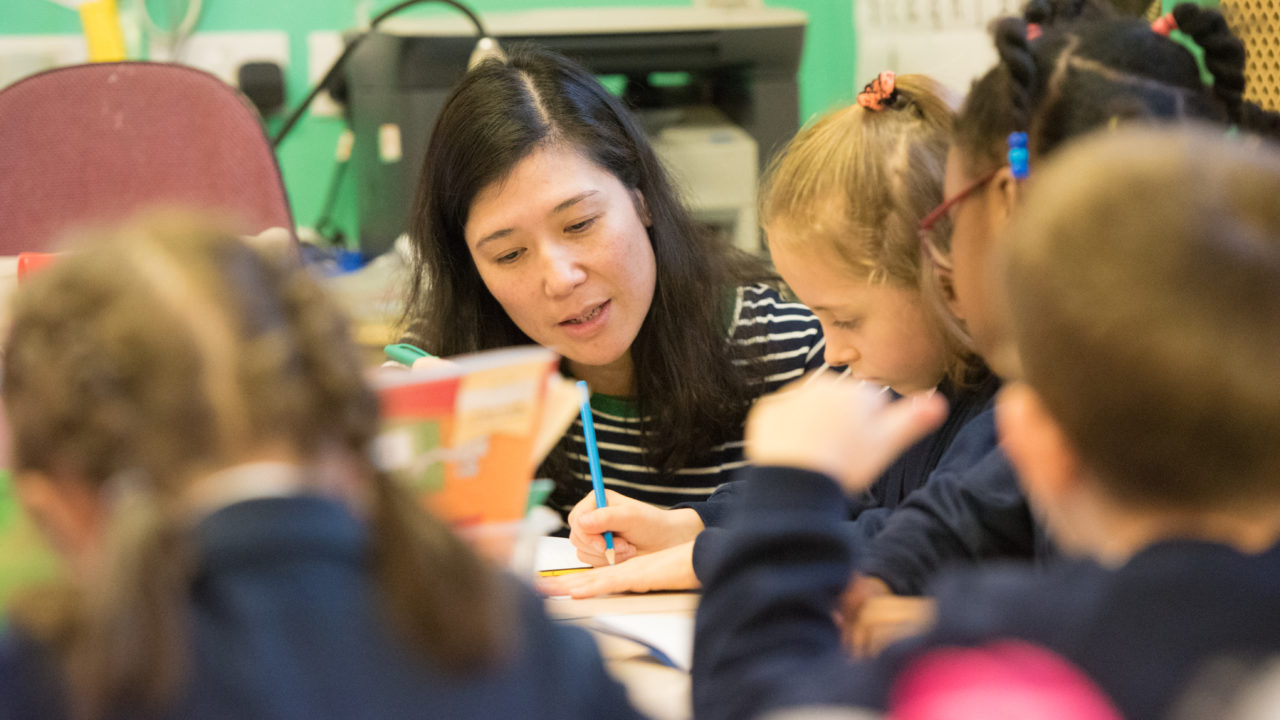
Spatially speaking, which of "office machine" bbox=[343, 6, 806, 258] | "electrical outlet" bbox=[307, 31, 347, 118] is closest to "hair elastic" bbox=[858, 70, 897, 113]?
"office machine" bbox=[343, 6, 806, 258]

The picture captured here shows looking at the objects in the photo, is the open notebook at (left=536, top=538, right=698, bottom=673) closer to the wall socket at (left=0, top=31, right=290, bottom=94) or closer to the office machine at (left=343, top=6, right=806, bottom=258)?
the office machine at (left=343, top=6, right=806, bottom=258)

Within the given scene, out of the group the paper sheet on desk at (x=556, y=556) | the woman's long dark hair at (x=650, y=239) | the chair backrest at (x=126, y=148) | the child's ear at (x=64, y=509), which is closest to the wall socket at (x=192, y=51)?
the chair backrest at (x=126, y=148)

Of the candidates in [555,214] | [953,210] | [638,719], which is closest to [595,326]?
[555,214]

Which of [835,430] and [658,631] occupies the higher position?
[835,430]

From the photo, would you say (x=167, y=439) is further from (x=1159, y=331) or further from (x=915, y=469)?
(x=915, y=469)

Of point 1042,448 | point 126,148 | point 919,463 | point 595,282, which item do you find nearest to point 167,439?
point 1042,448

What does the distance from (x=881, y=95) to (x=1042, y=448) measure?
66 centimetres

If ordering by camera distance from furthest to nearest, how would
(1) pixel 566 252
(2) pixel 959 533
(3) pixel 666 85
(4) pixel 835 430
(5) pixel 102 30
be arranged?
(3) pixel 666 85 → (5) pixel 102 30 → (1) pixel 566 252 → (2) pixel 959 533 → (4) pixel 835 430

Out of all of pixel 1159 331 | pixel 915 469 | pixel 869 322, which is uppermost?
pixel 1159 331

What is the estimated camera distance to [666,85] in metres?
2.11

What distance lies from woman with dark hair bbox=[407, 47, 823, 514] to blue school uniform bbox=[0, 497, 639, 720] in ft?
2.58

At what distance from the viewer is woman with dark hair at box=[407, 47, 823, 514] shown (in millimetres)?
1217

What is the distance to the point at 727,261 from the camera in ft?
4.76

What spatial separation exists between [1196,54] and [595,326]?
0.65 metres
